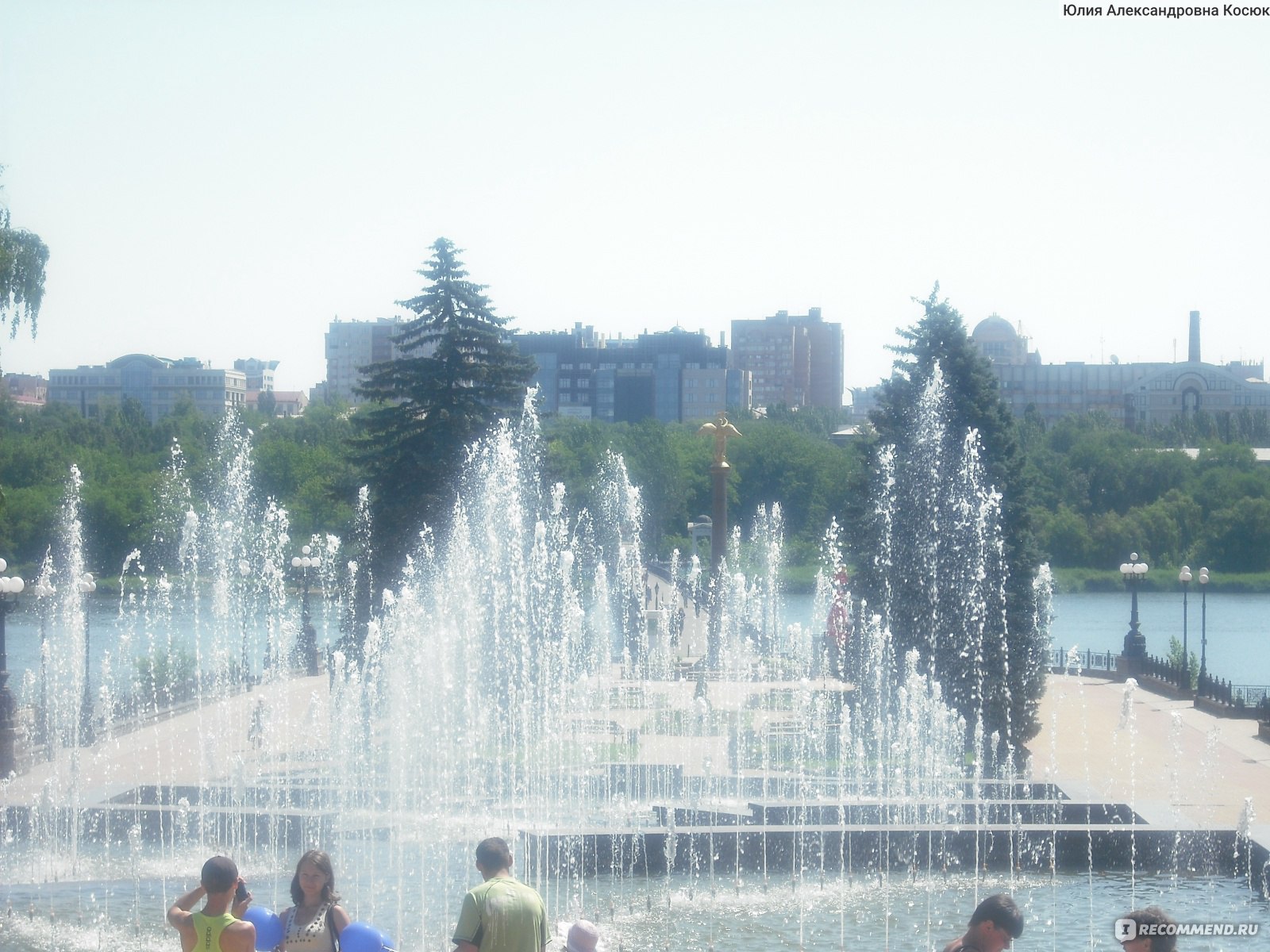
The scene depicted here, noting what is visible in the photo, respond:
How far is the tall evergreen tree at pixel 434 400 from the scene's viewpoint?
967 inches

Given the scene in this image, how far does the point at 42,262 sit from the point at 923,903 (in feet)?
43.9

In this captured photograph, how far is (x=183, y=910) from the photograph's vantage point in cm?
546

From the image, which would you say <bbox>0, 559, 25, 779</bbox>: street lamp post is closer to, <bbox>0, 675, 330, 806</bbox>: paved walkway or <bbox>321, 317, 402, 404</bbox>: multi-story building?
<bbox>0, 675, 330, 806</bbox>: paved walkway

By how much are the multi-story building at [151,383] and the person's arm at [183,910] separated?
431 ft

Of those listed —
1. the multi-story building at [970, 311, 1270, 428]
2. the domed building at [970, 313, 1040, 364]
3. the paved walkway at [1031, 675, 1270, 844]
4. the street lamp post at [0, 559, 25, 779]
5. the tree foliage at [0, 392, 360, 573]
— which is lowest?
the paved walkway at [1031, 675, 1270, 844]

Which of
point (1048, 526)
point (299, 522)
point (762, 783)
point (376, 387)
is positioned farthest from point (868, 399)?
point (762, 783)

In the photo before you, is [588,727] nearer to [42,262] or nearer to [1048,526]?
[42,262]

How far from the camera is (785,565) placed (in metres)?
57.5

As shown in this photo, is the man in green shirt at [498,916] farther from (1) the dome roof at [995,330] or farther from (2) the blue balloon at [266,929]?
(1) the dome roof at [995,330]

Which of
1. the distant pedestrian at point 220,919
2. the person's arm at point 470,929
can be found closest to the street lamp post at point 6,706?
the distant pedestrian at point 220,919

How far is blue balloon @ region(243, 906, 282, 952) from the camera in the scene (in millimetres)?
5344

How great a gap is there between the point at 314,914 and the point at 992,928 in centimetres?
238

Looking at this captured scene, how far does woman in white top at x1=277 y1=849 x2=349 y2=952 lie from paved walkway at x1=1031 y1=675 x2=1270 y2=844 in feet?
29.7

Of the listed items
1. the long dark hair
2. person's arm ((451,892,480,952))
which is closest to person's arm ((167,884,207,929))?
the long dark hair
